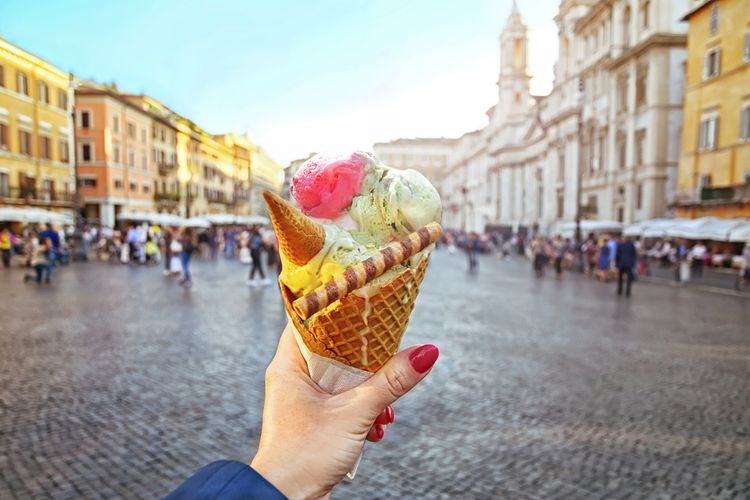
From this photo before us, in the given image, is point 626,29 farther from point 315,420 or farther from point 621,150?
point 315,420

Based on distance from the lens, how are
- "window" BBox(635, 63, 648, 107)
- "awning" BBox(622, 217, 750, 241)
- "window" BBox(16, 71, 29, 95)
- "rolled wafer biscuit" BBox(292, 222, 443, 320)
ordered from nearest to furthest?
"rolled wafer biscuit" BBox(292, 222, 443, 320) < "window" BBox(16, 71, 29, 95) < "awning" BBox(622, 217, 750, 241) < "window" BBox(635, 63, 648, 107)

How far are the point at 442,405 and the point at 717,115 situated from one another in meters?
26.4

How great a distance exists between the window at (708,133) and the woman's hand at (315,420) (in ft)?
95.7

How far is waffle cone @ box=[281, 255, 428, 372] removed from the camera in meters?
1.42

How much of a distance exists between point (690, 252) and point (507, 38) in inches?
2062

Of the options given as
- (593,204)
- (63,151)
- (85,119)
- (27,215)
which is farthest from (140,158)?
(593,204)

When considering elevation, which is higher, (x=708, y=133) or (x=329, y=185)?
(x=708, y=133)

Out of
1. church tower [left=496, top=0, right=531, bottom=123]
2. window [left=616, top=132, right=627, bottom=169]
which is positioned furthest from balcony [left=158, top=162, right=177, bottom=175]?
church tower [left=496, top=0, right=531, bottom=123]

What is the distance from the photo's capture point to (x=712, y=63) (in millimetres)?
24938

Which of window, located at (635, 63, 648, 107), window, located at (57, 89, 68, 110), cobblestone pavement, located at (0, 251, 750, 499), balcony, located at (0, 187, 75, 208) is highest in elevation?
window, located at (635, 63, 648, 107)

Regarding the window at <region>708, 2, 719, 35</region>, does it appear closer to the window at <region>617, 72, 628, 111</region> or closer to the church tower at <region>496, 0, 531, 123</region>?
the window at <region>617, 72, 628, 111</region>

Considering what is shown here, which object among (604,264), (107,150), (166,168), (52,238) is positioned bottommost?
(604,264)

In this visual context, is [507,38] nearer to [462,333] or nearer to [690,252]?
[690,252]

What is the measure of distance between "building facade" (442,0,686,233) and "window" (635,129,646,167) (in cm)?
6
